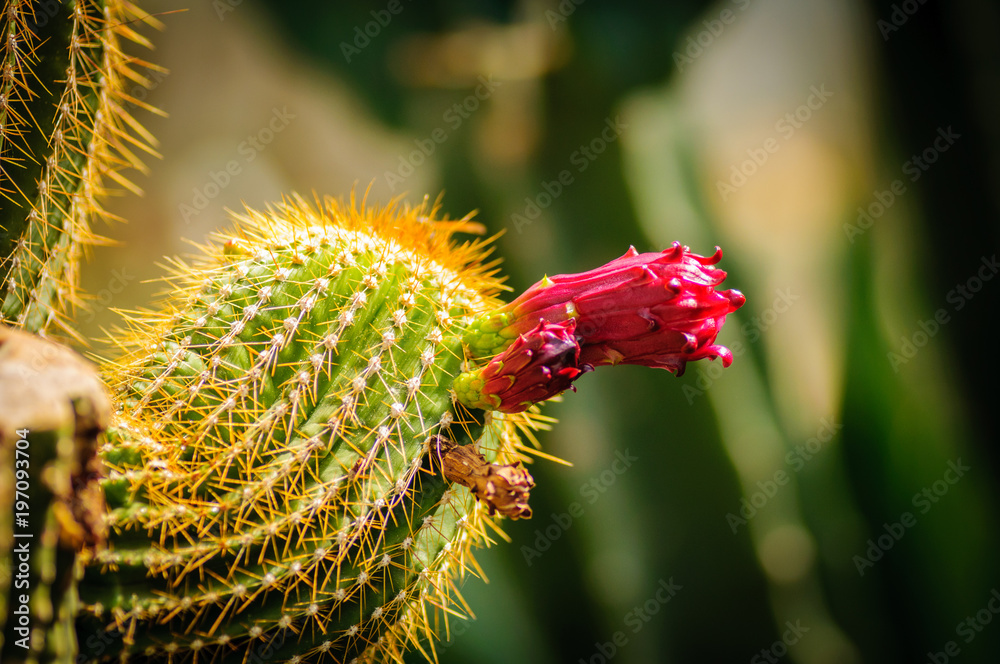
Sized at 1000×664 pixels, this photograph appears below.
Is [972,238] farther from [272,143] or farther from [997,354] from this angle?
[272,143]

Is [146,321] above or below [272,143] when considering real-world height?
below

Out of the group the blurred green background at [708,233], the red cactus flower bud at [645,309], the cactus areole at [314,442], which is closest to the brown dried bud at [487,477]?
the cactus areole at [314,442]

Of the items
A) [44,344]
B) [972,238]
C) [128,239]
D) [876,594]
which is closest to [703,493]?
[876,594]

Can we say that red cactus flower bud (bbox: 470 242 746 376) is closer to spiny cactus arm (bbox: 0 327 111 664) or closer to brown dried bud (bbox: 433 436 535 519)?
brown dried bud (bbox: 433 436 535 519)

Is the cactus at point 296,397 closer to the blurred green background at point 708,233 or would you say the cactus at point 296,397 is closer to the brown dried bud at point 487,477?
the brown dried bud at point 487,477

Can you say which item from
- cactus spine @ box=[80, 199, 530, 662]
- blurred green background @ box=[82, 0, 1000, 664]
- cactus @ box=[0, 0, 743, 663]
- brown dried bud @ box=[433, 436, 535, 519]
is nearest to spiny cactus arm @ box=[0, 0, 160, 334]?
cactus @ box=[0, 0, 743, 663]

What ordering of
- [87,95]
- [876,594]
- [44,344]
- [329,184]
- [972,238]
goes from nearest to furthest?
[44,344]
[87,95]
[876,594]
[972,238]
[329,184]
